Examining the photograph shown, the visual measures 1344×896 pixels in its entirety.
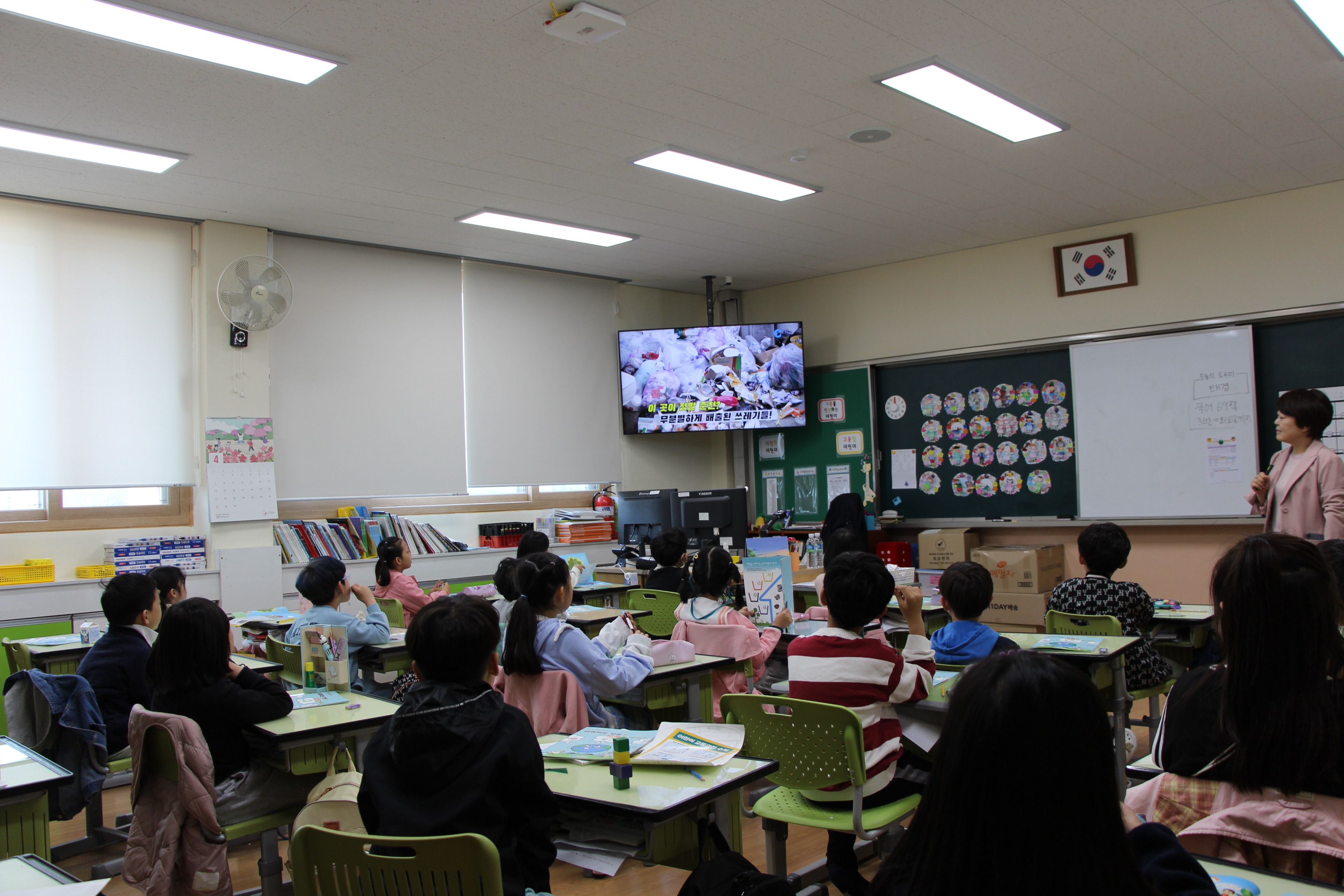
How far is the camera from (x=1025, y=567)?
6785 mm

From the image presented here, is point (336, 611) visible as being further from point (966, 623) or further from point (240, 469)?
point (966, 623)

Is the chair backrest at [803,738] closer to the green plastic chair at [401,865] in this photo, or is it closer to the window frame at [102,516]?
the green plastic chair at [401,865]

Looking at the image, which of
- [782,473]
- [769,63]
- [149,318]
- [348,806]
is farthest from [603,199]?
[348,806]

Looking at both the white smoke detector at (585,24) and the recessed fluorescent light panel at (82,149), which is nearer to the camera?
the white smoke detector at (585,24)

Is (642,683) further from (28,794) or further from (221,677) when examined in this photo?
(28,794)

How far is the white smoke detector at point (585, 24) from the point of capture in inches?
138

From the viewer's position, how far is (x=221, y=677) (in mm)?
2785

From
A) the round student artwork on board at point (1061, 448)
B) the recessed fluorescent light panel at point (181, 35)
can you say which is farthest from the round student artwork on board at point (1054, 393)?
the recessed fluorescent light panel at point (181, 35)

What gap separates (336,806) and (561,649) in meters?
0.82

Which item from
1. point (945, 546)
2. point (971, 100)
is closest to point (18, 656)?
point (971, 100)

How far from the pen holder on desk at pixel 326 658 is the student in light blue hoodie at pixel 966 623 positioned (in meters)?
2.08

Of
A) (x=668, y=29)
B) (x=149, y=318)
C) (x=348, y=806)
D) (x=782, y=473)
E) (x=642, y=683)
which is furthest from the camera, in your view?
(x=782, y=473)

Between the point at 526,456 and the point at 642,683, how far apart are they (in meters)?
4.49

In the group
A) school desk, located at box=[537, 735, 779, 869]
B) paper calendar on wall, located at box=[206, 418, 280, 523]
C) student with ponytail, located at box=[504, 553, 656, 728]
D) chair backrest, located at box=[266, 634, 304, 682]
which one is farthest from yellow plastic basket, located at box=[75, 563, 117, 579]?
school desk, located at box=[537, 735, 779, 869]
